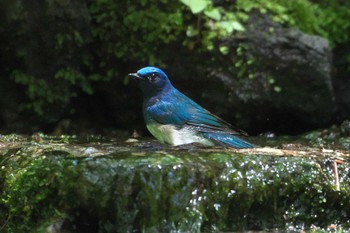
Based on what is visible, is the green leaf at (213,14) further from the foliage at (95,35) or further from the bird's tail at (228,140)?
the bird's tail at (228,140)

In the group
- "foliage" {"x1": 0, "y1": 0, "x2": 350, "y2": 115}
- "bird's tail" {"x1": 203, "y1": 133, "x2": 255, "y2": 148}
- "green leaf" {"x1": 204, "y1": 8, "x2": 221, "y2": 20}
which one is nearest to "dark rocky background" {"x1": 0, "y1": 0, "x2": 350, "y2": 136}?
"foliage" {"x1": 0, "y1": 0, "x2": 350, "y2": 115}

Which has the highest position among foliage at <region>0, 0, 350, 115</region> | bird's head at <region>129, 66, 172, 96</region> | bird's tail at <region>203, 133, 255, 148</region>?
foliage at <region>0, 0, 350, 115</region>

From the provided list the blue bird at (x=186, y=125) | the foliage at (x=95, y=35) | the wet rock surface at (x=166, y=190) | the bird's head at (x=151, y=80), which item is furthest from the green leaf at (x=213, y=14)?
the wet rock surface at (x=166, y=190)

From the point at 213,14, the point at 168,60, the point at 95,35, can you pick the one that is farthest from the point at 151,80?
the point at 95,35

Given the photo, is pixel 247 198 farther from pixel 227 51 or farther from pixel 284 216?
pixel 227 51

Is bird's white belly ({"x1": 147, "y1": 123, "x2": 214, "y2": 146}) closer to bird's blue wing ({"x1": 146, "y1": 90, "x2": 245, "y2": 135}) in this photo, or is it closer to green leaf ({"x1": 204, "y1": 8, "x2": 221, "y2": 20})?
bird's blue wing ({"x1": 146, "y1": 90, "x2": 245, "y2": 135})

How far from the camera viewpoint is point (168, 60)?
861 centimetres

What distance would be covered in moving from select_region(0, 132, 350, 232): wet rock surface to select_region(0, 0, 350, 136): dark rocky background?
309cm

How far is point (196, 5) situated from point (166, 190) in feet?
11.2

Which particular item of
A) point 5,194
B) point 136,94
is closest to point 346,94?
point 136,94

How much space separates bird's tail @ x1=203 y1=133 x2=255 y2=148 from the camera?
6.03 m

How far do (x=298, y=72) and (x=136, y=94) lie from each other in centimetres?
192

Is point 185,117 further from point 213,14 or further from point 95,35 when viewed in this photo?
point 95,35

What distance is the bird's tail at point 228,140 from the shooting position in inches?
237
